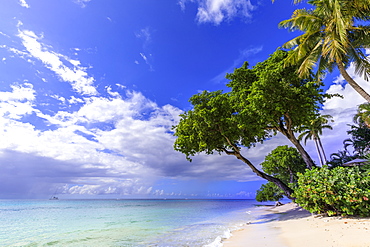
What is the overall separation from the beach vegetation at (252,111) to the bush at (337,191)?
3973 millimetres

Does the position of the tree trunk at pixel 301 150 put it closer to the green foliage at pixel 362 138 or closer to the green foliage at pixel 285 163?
the green foliage at pixel 362 138

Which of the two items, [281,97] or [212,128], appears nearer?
[281,97]

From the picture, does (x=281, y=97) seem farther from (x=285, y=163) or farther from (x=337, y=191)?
(x=285, y=163)

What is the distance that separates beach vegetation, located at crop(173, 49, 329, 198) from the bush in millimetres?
3973

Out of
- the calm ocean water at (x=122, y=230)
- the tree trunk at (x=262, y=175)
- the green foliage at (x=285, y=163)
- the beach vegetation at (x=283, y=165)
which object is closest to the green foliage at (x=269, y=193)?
the beach vegetation at (x=283, y=165)

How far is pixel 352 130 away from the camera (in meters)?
21.7

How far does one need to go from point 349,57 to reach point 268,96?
595 cm

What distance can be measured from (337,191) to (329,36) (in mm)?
8843

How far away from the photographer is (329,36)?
11.5m

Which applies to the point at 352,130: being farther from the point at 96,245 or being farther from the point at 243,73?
the point at 96,245

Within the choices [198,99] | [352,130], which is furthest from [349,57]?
[352,130]

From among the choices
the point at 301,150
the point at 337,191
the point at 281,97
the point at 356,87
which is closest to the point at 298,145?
the point at 301,150

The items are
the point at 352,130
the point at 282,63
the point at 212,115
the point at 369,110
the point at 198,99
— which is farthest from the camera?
the point at 352,130

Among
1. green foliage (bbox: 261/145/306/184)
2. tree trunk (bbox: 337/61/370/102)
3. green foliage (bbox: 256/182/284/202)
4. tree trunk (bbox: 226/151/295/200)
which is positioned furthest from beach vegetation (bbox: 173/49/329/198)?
green foliage (bbox: 256/182/284/202)
